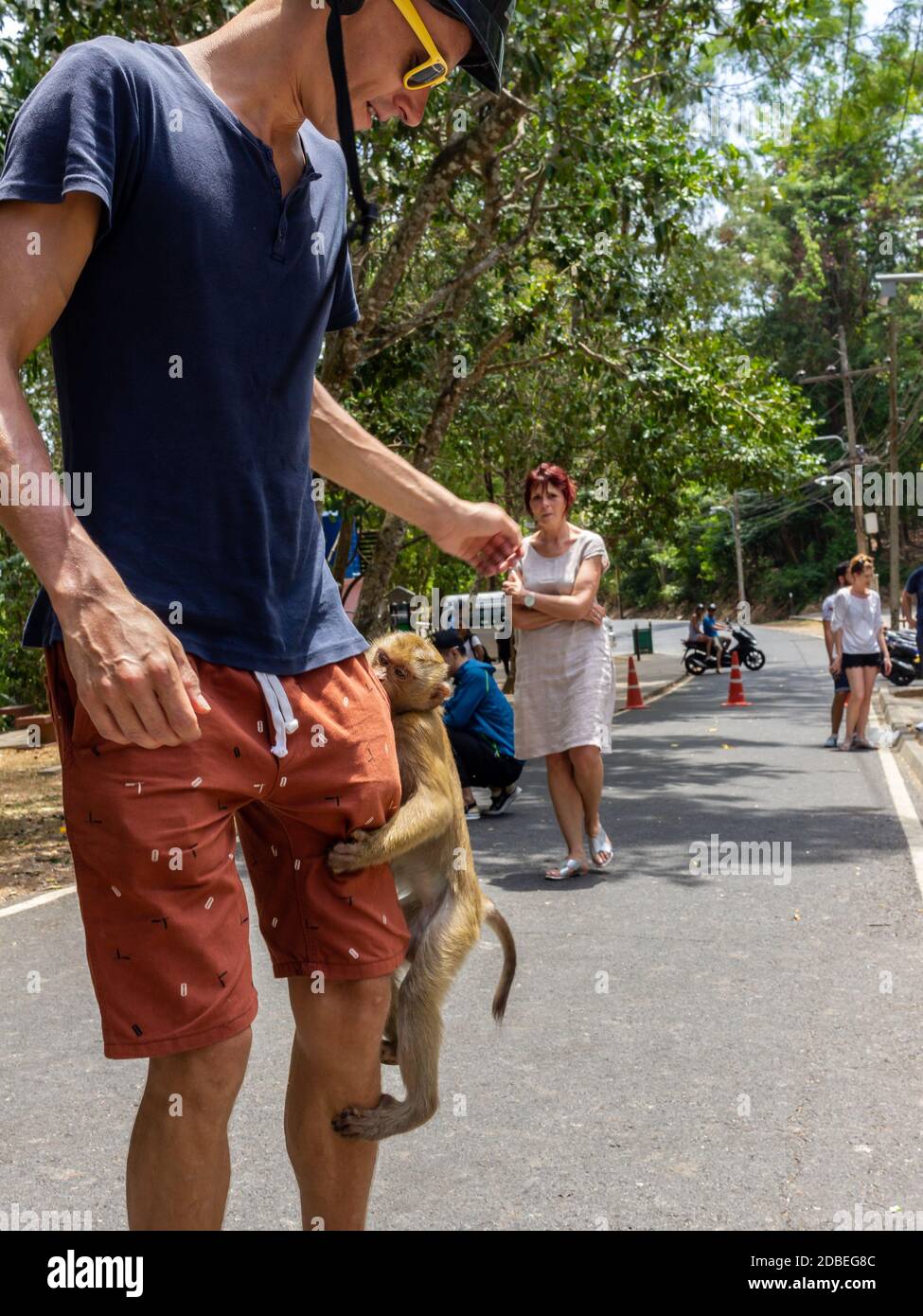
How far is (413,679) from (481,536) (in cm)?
83

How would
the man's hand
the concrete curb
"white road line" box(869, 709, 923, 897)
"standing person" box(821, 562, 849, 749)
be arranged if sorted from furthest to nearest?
"standing person" box(821, 562, 849, 749)
the concrete curb
"white road line" box(869, 709, 923, 897)
the man's hand

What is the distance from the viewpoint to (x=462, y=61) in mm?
2285

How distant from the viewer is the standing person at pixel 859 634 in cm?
1375

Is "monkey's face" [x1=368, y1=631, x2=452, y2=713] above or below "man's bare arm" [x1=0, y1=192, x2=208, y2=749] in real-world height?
below

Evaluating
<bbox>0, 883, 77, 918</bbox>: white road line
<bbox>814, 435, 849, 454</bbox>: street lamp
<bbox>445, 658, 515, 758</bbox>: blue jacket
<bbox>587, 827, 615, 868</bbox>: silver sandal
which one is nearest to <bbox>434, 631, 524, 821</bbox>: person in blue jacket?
<bbox>445, 658, 515, 758</bbox>: blue jacket

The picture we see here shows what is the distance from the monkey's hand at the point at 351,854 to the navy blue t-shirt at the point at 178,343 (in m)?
0.32

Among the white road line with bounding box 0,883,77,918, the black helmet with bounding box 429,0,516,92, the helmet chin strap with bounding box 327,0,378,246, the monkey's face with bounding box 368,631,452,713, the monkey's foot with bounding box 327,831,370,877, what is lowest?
the white road line with bounding box 0,883,77,918

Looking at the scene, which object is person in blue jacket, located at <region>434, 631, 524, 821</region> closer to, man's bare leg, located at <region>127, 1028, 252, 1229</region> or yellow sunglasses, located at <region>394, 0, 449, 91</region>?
yellow sunglasses, located at <region>394, 0, 449, 91</region>

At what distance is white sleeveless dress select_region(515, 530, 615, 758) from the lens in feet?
24.8

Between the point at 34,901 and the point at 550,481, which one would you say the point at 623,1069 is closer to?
the point at 550,481

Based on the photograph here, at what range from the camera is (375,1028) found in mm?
Answer: 2459

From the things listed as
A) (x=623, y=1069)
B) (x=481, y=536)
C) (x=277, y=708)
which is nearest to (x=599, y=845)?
(x=623, y=1069)
